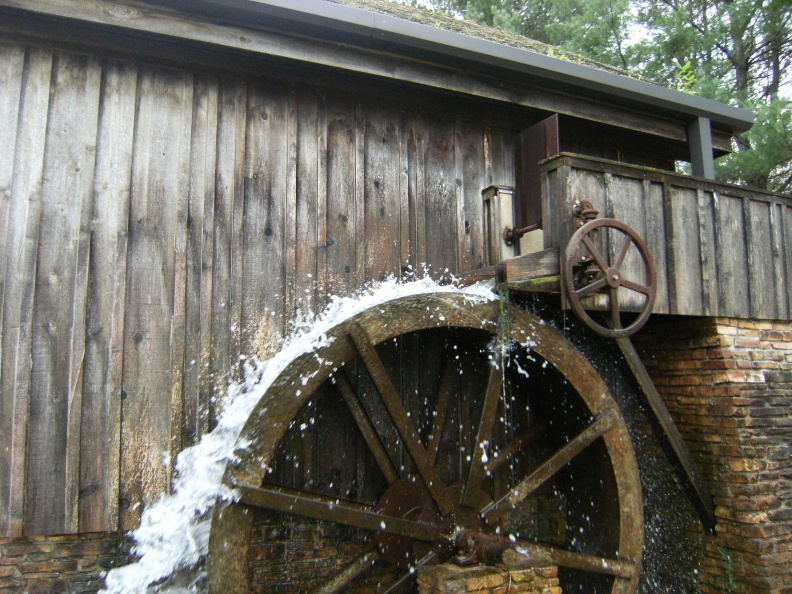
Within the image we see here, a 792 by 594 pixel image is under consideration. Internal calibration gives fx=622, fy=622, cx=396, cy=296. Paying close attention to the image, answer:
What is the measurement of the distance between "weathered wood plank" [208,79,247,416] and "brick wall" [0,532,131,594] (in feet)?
2.68

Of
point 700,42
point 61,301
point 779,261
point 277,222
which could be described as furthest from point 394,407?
point 700,42

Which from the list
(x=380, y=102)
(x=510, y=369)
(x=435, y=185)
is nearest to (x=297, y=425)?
(x=510, y=369)

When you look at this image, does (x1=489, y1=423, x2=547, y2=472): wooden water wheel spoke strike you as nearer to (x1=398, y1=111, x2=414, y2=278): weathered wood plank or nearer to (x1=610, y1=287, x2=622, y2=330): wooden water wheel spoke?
(x1=610, y1=287, x2=622, y2=330): wooden water wheel spoke

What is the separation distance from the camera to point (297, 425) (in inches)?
146

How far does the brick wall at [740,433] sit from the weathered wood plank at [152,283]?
11.7ft

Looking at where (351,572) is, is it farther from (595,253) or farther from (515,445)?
(595,253)

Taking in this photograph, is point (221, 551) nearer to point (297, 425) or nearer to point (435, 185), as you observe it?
point (297, 425)

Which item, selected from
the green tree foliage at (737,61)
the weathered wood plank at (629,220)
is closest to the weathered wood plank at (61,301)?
the weathered wood plank at (629,220)

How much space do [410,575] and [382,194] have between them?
238 cm

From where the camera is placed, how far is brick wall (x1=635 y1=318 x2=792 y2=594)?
4.17 meters

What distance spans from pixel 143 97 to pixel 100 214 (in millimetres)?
715

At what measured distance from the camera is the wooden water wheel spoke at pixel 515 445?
414 centimetres

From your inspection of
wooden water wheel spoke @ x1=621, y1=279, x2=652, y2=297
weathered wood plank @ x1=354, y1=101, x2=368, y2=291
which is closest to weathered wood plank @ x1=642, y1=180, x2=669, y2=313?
wooden water wheel spoke @ x1=621, y1=279, x2=652, y2=297

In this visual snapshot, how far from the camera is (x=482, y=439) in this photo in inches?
147
